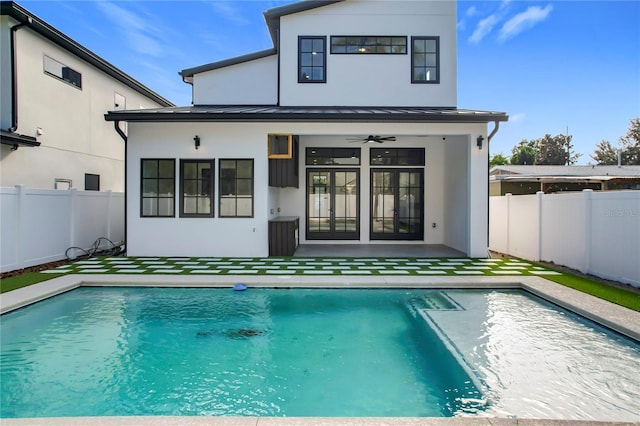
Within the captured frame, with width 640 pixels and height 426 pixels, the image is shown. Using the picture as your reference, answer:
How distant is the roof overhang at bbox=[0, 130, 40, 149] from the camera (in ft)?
31.0

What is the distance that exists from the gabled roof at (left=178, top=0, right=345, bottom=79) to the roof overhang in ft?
15.5

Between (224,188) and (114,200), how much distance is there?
152 inches

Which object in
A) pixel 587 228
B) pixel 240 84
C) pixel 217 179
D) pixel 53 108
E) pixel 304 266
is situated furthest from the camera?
pixel 240 84

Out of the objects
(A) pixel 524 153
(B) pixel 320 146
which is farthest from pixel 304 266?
(A) pixel 524 153

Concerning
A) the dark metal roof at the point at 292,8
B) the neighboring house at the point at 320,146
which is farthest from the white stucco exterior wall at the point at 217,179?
the dark metal roof at the point at 292,8

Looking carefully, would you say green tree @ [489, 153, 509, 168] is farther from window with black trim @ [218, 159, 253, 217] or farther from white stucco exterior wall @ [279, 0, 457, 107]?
window with black trim @ [218, 159, 253, 217]

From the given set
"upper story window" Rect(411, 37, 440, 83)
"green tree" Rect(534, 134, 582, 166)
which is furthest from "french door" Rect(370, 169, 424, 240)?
"green tree" Rect(534, 134, 582, 166)

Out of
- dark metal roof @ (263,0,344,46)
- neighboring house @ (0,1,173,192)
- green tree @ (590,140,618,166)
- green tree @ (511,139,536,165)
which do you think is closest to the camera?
neighboring house @ (0,1,173,192)

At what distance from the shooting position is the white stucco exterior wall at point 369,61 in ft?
36.3

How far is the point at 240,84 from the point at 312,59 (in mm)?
2666

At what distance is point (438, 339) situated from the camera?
448cm

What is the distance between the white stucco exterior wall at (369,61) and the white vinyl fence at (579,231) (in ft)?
12.7

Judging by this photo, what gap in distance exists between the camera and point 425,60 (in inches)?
441

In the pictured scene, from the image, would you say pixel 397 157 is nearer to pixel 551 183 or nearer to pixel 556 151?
pixel 551 183
